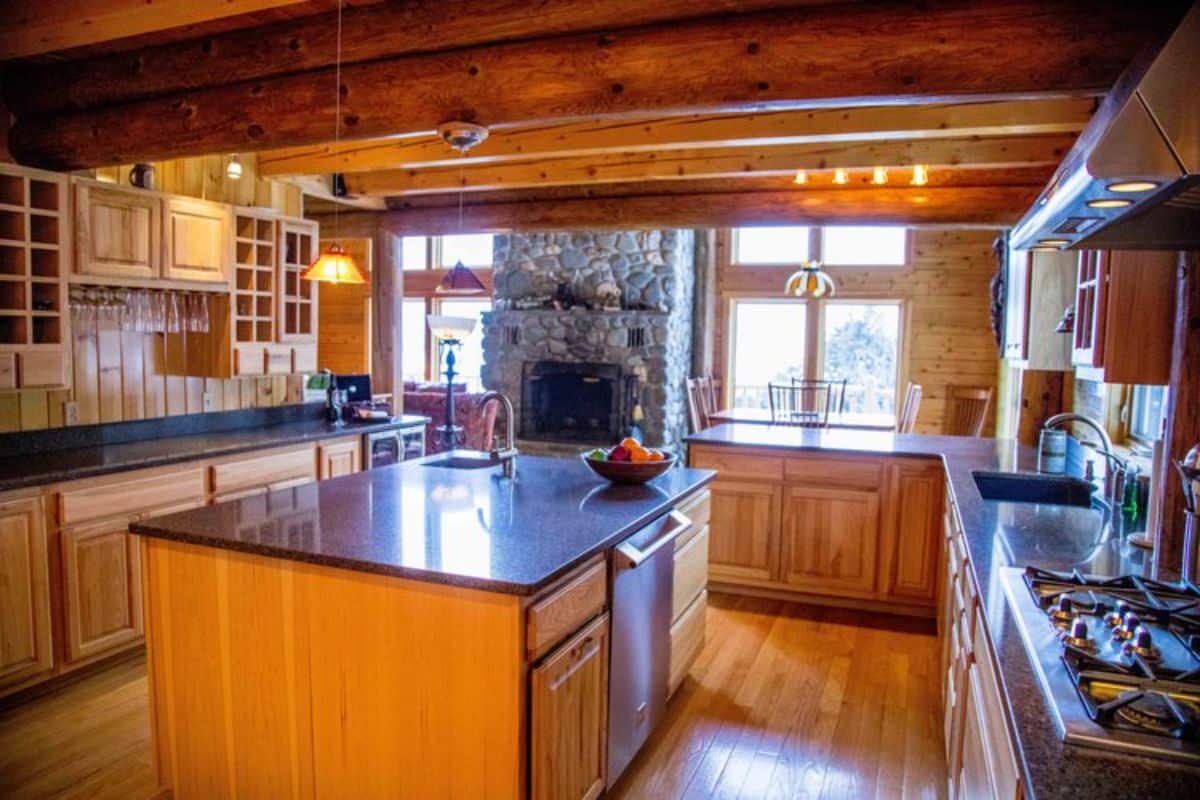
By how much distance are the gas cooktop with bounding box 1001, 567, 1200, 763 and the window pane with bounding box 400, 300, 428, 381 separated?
378 inches

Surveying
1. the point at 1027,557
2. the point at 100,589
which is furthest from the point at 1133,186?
the point at 100,589

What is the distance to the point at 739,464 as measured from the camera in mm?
4258

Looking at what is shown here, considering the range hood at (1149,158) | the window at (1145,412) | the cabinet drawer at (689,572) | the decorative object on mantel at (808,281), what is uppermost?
the decorative object on mantel at (808,281)

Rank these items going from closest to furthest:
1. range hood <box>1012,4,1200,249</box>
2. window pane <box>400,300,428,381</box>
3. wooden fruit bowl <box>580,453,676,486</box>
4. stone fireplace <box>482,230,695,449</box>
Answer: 1. range hood <box>1012,4,1200,249</box>
2. wooden fruit bowl <box>580,453,676,486</box>
3. stone fireplace <box>482,230,695,449</box>
4. window pane <box>400,300,428,381</box>

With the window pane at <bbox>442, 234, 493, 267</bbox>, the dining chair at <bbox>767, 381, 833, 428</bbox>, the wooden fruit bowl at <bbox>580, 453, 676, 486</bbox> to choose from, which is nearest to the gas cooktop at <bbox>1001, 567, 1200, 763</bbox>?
the wooden fruit bowl at <bbox>580, 453, 676, 486</bbox>

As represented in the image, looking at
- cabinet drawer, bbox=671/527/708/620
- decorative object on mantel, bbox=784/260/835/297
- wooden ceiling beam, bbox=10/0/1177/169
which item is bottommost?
cabinet drawer, bbox=671/527/708/620

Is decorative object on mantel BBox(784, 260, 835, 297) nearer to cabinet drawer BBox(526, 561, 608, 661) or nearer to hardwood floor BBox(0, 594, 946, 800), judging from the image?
hardwood floor BBox(0, 594, 946, 800)

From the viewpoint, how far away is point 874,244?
8555 millimetres

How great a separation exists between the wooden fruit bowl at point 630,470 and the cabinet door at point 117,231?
8.00 feet

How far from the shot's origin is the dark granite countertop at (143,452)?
3.06 meters

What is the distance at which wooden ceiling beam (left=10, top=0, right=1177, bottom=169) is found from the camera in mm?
2311

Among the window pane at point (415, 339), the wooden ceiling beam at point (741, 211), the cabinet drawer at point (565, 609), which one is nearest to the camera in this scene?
the cabinet drawer at point (565, 609)

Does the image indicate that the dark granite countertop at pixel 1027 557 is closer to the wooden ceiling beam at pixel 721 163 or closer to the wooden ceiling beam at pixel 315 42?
the wooden ceiling beam at pixel 721 163

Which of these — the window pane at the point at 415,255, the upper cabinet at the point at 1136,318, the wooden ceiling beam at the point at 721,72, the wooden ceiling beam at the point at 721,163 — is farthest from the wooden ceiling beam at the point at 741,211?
the window pane at the point at 415,255
